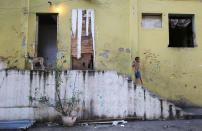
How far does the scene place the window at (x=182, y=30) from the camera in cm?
850

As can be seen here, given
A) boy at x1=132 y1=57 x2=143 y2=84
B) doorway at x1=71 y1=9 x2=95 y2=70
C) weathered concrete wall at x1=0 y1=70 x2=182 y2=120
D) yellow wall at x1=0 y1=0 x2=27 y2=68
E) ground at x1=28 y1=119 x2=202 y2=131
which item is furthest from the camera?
doorway at x1=71 y1=9 x2=95 y2=70

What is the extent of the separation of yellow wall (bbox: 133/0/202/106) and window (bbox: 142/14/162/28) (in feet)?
0.78

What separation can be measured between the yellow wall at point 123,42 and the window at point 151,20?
27 centimetres

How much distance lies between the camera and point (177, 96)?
7797 millimetres

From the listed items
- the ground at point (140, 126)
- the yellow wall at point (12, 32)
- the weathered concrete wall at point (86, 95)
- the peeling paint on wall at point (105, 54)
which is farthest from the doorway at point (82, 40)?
the ground at point (140, 126)

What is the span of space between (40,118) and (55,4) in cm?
550

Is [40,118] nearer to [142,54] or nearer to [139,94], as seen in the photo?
[139,94]

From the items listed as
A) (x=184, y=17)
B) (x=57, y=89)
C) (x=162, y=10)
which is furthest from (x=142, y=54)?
(x=57, y=89)

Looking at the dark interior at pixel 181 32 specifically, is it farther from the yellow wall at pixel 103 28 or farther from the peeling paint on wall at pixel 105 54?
the peeling paint on wall at pixel 105 54

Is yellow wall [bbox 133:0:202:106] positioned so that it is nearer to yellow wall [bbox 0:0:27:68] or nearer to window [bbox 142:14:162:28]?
window [bbox 142:14:162:28]

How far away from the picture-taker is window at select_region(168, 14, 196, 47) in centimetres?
850

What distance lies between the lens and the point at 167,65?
798 cm

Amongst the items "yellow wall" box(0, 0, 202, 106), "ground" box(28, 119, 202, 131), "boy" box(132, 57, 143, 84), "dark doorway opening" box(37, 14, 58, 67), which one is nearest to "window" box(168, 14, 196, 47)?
"yellow wall" box(0, 0, 202, 106)

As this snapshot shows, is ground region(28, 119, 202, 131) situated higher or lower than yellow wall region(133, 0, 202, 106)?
lower
